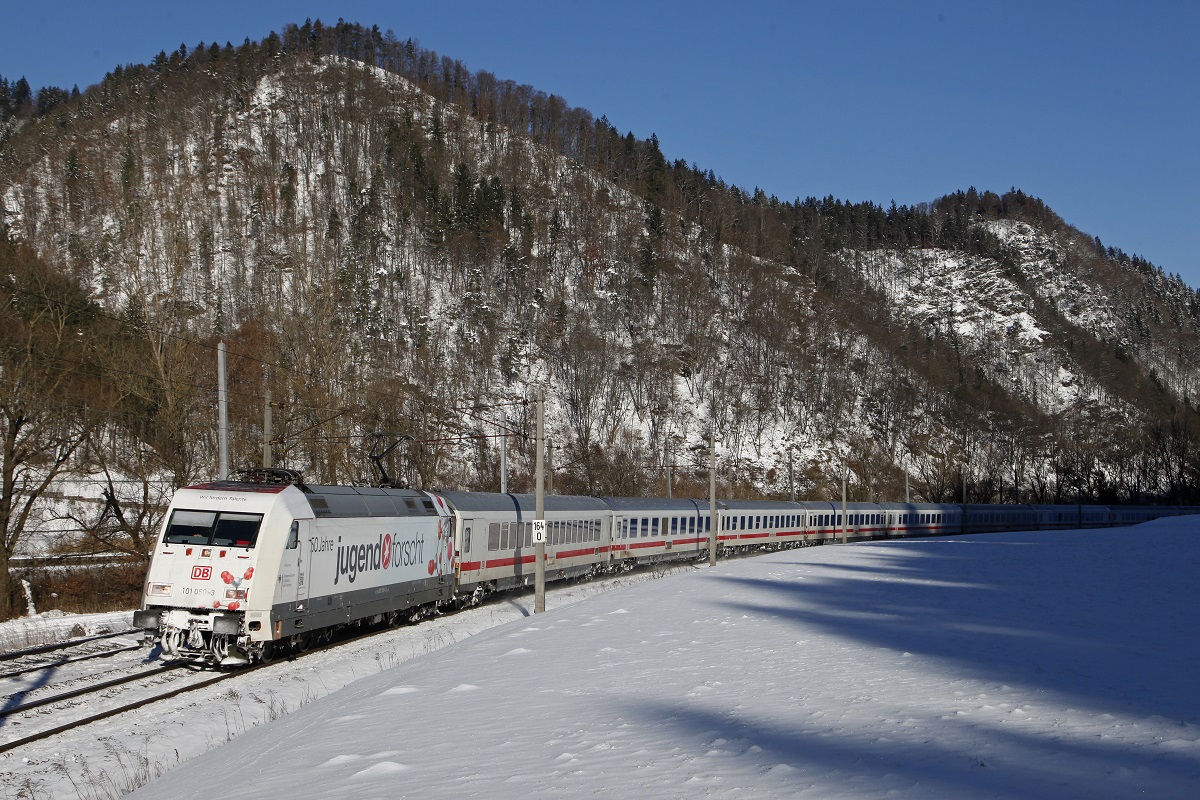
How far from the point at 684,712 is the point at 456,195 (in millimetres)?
126154

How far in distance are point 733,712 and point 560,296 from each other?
359 ft

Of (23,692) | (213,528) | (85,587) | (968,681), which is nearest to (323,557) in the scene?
(213,528)

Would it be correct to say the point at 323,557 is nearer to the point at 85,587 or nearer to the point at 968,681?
the point at 968,681

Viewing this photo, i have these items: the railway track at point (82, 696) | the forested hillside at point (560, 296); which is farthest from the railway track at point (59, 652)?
the forested hillside at point (560, 296)

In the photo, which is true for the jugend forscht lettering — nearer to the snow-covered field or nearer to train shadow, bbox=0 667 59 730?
the snow-covered field

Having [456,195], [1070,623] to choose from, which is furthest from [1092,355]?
[1070,623]

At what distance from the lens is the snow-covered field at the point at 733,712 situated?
25.1 feet

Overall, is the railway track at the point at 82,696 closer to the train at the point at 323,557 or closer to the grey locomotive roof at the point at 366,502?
the train at the point at 323,557

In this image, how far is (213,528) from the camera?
666 inches

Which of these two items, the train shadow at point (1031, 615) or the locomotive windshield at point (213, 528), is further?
the locomotive windshield at point (213, 528)

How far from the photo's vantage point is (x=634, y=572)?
41000 mm

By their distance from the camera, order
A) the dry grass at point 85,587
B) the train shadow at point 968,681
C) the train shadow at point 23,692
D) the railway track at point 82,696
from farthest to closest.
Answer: the dry grass at point 85,587 < the train shadow at point 23,692 < the railway track at point 82,696 < the train shadow at point 968,681

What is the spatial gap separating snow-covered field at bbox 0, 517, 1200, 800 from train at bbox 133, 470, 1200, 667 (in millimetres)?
1120

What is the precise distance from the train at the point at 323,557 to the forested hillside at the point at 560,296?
15762mm
